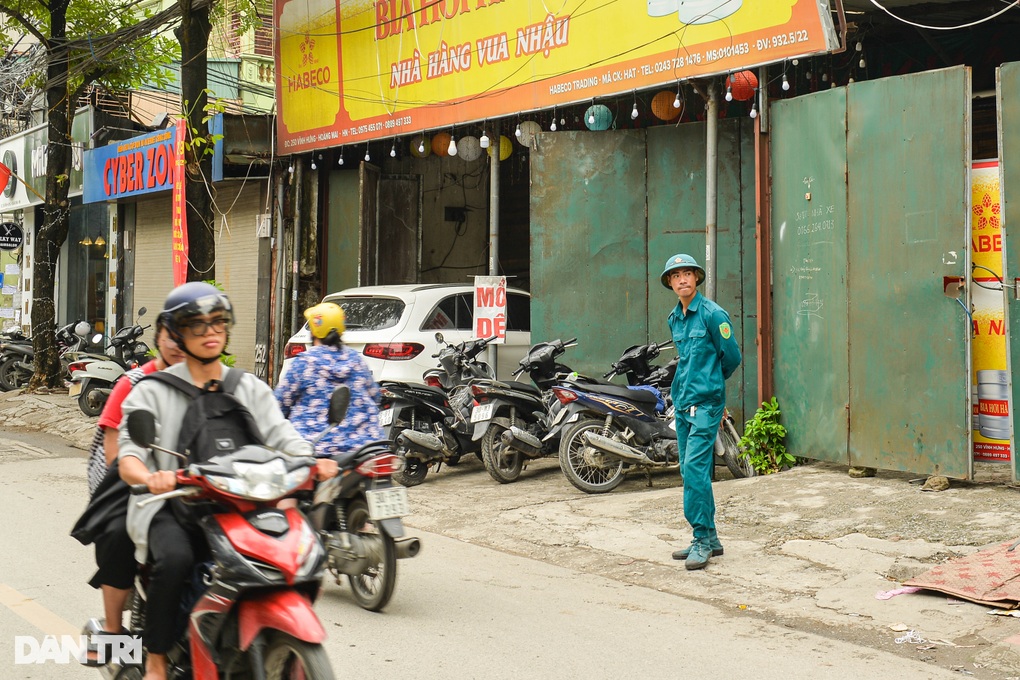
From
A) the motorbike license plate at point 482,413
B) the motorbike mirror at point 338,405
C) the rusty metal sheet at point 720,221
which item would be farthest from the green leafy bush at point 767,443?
the motorbike mirror at point 338,405

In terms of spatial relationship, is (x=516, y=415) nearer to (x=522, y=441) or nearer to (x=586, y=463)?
(x=522, y=441)

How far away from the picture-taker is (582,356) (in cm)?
1131

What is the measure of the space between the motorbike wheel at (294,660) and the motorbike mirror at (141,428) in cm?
76

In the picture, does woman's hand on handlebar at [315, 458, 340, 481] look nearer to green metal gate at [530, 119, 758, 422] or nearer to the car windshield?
green metal gate at [530, 119, 758, 422]

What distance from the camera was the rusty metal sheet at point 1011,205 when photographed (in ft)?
25.2

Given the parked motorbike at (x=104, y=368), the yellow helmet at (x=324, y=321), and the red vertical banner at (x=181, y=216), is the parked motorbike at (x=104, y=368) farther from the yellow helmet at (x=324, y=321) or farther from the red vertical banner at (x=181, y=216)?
the yellow helmet at (x=324, y=321)

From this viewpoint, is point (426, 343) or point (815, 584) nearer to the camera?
point (815, 584)

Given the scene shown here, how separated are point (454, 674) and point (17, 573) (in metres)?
3.32

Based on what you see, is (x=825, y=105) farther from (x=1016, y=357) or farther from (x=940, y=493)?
(x=940, y=493)

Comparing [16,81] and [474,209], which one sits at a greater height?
[16,81]

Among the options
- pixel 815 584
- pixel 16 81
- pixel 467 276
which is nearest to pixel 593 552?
pixel 815 584

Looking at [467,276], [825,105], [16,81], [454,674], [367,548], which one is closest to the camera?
[454,674]

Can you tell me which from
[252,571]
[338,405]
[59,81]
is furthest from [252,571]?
[59,81]

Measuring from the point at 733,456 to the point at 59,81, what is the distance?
13763 millimetres
